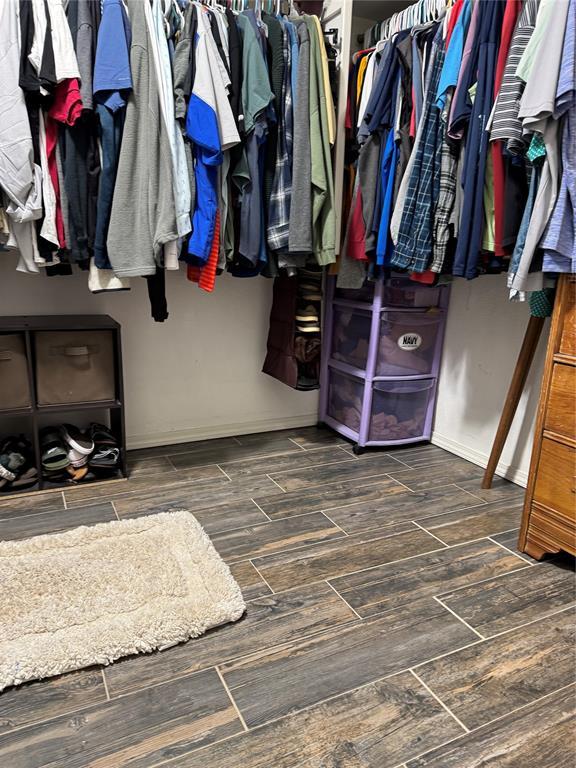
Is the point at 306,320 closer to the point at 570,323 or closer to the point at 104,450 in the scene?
the point at 104,450

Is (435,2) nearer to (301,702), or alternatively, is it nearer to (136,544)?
(136,544)

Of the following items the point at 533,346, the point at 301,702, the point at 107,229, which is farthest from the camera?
the point at 533,346

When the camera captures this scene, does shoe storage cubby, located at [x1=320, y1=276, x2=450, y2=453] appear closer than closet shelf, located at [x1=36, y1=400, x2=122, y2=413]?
No

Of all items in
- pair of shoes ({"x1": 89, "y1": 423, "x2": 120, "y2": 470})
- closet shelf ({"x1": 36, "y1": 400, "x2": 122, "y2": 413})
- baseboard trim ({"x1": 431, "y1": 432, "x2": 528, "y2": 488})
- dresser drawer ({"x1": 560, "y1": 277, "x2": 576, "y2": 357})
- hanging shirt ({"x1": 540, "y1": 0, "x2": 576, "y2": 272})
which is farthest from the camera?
baseboard trim ({"x1": 431, "y1": 432, "x2": 528, "y2": 488})

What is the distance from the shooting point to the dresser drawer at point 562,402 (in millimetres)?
1583

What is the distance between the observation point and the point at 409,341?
8.38 ft

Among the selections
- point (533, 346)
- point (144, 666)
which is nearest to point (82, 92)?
point (144, 666)

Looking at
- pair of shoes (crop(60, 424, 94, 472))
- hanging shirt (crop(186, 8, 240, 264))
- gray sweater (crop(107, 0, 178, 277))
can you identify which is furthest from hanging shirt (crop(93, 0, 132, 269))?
pair of shoes (crop(60, 424, 94, 472))

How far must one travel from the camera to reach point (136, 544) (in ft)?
5.55

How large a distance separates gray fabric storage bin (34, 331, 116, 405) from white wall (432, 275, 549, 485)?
160 cm

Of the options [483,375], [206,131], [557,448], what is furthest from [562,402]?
[206,131]

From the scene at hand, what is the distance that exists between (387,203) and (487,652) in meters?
1.61

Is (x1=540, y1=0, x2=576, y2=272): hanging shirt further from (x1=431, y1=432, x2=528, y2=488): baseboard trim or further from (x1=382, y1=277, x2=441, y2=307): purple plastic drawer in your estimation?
(x1=431, y1=432, x2=528, y2=488): baseboard trim

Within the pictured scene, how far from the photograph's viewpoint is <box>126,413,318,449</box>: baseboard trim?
2562 millimetres
